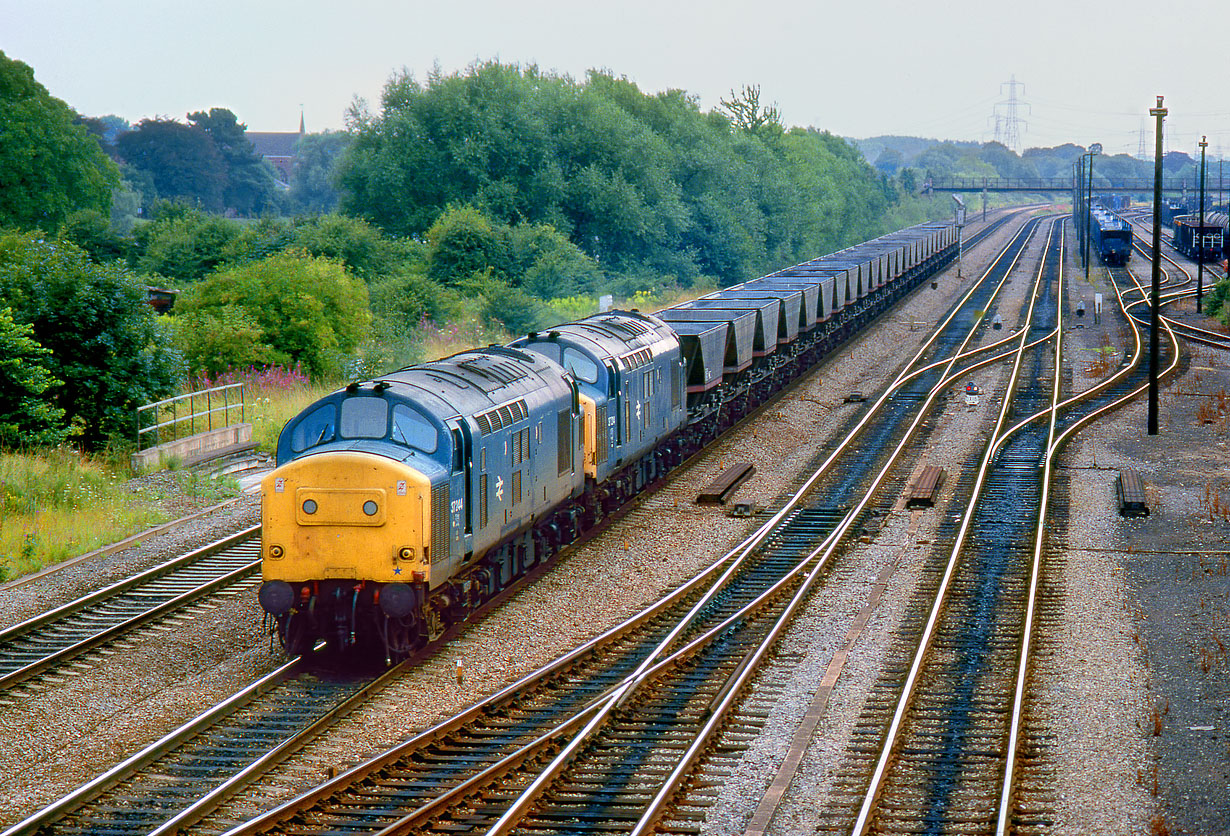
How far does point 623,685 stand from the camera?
13.5 meters

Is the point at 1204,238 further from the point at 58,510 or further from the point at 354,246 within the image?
the point at 58,510

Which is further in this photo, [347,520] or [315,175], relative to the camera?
[315,175]

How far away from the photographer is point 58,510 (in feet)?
67.7

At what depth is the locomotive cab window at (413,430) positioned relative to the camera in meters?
14.3

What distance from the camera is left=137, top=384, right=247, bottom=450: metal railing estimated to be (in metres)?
25.3

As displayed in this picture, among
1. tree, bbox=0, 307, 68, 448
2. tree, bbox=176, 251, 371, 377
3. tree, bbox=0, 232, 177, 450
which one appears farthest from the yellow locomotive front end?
tree, bbox=176, 251, 371, 377

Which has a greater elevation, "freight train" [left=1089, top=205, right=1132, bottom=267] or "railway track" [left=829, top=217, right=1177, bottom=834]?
"freight train" [left=1089, top=205, right=1132, bottom=267]

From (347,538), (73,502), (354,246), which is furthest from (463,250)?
(347,538)

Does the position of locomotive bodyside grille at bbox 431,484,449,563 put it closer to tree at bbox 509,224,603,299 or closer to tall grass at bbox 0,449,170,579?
tall grass at bbox 0,449,170,579

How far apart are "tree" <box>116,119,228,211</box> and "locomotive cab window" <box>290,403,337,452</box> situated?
325 ft

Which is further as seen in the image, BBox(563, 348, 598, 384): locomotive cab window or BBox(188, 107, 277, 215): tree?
BBox(188, 107, 277, 215): tree

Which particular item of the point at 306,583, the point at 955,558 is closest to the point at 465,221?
the point at 955,558

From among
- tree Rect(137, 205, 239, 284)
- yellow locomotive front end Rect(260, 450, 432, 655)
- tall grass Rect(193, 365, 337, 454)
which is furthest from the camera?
tree Rect(137, 205, 239, 284)

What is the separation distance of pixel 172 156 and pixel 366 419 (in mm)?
101730
